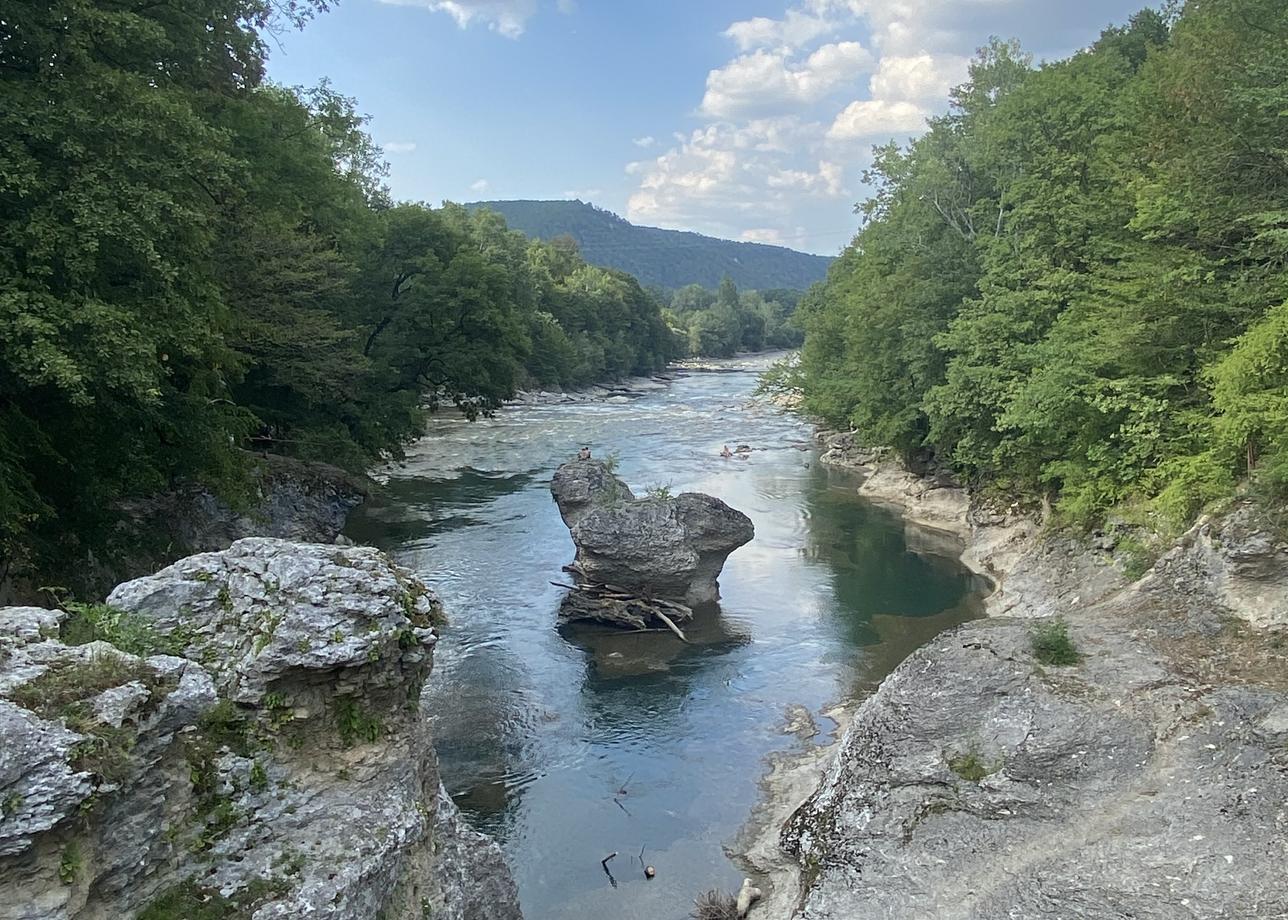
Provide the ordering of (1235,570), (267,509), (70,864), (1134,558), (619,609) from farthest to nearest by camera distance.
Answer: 1. (619,609)
2. (267,509)
3. (1134,558)
4. (1235,570)
5. (70,864)

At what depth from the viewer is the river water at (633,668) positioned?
13422 millimetres

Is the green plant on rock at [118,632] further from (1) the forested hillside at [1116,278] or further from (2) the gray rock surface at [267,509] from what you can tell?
(1) the forested hillside at [1116,278]

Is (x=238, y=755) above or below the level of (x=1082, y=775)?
above

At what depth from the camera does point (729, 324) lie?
452ft

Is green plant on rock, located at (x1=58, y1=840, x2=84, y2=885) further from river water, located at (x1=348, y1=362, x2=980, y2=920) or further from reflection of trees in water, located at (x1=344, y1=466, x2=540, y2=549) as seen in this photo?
reflection of trees in water, located at (x1=344, y1=466, x2=540, y2=549)

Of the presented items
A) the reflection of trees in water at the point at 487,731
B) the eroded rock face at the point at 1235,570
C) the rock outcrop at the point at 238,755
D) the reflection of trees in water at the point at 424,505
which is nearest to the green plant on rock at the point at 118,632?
the rock outcrop at the point at 238,755

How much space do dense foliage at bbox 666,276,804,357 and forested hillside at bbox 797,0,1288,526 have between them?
90452 mm

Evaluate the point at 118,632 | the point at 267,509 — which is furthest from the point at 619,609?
the point at 118,632

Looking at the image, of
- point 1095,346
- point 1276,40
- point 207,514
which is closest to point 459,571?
point 207,514

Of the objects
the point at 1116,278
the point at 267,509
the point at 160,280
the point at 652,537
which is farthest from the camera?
the point at 652,537

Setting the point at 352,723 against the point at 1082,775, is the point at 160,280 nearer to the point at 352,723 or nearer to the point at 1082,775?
the point at 352,723

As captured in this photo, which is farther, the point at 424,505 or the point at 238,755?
the point at 424,505

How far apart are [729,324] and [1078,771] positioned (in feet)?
424

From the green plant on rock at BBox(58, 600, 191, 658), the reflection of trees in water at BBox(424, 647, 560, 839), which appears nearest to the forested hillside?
the reflection of trees in water at BBox(424, 647, 560, 839)
